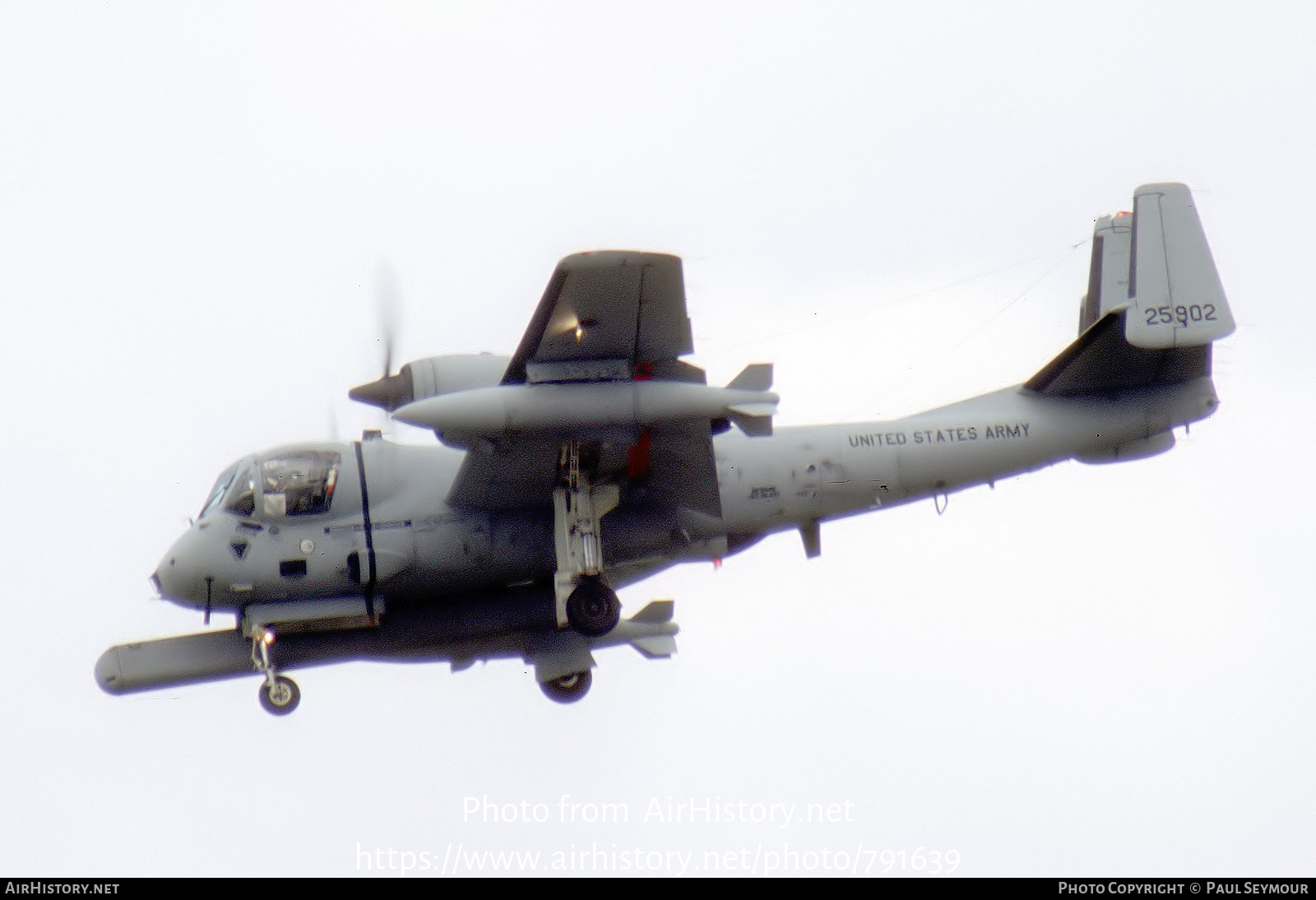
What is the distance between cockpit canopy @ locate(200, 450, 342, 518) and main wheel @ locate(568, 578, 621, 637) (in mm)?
2766

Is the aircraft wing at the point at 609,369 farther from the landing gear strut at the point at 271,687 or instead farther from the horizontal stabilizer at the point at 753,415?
the landing gear strut at the point at 271,687

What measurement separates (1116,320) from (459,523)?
739 centimetres

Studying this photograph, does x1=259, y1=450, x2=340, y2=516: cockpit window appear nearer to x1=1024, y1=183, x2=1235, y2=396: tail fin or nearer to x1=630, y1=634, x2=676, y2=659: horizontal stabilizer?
x1=630, y1=634, x2=676, y2=659: horizontal stabilizer

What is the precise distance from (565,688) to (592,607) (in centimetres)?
241

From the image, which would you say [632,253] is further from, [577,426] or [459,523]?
[459,523]

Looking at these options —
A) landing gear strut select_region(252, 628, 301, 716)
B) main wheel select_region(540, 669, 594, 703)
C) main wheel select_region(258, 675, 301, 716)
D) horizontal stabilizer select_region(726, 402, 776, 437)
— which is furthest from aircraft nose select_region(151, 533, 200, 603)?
horizontal stabilizer select_region(726, 402, 776, 437)

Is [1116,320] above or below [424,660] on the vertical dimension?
above

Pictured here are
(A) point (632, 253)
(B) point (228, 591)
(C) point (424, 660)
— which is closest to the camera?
(A) point (632, 253)

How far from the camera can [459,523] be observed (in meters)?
19.8

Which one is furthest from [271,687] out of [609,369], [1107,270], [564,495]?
[1107,270]

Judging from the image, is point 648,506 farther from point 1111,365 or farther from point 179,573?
point 1111,365

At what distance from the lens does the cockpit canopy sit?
19484 mm

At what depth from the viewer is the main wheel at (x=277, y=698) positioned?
64.4 ft
